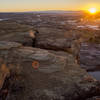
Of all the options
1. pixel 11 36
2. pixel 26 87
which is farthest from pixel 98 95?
pixel 11 36

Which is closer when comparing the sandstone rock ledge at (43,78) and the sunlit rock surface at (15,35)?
the sandstone rock ledge at (43,78)

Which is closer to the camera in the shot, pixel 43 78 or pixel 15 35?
pixel 43 78

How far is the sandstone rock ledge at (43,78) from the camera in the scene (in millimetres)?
3430

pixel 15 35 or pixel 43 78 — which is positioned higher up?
pixel 15 35

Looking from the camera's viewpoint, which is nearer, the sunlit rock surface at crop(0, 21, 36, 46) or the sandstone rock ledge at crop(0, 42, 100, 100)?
the sandstone rock ledge at crop(0, 42, 100, 100)

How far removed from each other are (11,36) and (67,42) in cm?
244

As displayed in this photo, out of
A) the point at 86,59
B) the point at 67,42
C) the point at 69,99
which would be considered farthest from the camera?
the point at 86,59

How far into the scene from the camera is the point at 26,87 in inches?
140

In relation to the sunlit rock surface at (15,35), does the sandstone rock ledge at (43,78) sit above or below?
below

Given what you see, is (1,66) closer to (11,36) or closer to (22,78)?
(22,78)

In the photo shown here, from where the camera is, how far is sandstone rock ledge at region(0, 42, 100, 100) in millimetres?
3430

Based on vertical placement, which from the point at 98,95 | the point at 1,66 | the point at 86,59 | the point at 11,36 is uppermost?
the point at 11,36

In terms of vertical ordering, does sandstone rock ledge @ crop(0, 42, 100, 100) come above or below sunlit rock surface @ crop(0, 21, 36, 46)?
below

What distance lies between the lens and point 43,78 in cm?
386
